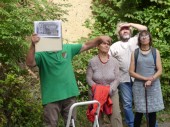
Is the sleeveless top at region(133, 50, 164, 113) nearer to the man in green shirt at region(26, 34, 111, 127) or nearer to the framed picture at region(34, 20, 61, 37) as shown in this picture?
the man in green shirt at region(26, 34, 111, 127)

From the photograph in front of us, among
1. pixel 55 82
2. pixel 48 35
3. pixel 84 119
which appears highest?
pixel 48 35

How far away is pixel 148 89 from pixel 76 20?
13.4ft

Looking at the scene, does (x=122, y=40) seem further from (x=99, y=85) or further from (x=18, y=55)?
(x=18, y=55)

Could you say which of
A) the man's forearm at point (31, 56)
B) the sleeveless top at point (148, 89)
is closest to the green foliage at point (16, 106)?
the man's forearm at point (31, 56)

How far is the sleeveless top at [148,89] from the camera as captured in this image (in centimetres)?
638

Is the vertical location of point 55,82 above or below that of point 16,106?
above

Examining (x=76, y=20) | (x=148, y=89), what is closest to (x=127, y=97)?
(x=148, y=89)

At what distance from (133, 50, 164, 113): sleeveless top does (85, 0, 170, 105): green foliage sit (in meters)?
2.69

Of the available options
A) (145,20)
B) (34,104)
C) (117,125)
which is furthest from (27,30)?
(145,20)

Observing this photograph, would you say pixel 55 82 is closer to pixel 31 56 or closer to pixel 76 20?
pixel 31 56

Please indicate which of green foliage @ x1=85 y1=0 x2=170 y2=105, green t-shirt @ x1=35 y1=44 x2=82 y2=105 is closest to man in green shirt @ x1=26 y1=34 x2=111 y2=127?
green t-shirt @ x1=35 y1=44 x2=82 y2=105

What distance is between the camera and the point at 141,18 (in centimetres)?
979

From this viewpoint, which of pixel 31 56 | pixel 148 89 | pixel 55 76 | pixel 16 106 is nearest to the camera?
pixel 31 56

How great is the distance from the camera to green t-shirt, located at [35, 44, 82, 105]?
17.5 ft
